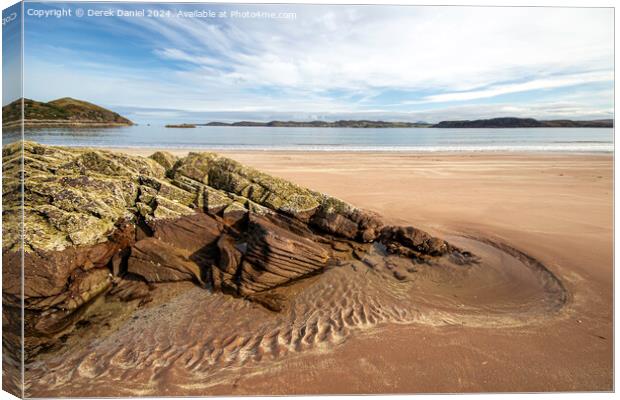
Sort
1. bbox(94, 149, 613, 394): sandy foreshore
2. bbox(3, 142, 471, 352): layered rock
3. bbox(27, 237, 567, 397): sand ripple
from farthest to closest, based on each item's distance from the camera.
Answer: bbox(3, 142, 471, 352): layered rock
bbox(27, 237, 567, 397): sand ripple
bbox(94, 149, 613, 394): sandy foreshore

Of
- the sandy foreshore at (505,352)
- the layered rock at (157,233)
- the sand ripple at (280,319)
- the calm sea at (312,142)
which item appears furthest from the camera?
the calm sea at (312,142)

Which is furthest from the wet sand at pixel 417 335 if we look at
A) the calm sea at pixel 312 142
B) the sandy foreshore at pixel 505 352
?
the calm sea at pixel 312 142

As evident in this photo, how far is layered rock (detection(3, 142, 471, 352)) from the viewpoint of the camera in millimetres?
5805

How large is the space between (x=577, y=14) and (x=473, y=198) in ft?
30.1

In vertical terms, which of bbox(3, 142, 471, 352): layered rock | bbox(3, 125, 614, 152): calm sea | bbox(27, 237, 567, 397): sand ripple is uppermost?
bbox(3, 125, 614, 152): calm sea

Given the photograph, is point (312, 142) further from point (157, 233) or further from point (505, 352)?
point (505, 352)

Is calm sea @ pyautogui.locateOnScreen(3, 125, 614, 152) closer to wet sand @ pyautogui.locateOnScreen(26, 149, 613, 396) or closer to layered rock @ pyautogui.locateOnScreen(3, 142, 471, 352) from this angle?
layered rock @ pyautogui.locateOnScreen(3, 142, 471, 352)

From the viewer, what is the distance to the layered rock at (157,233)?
580 cm

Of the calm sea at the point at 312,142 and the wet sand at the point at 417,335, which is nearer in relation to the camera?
the wet sand at the point at 417,335

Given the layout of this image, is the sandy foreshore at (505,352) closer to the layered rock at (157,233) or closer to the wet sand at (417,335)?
the wet sand at (417,335)

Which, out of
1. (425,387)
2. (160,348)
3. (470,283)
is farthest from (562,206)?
(160,348)

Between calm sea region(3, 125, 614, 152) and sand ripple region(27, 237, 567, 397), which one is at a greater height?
calm sea region(3, 125, 614, 152)

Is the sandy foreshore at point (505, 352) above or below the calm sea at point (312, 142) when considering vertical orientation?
below

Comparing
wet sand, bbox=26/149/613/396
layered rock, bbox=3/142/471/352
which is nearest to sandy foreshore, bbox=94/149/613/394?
wet sand, bbox=26/149/613/396
